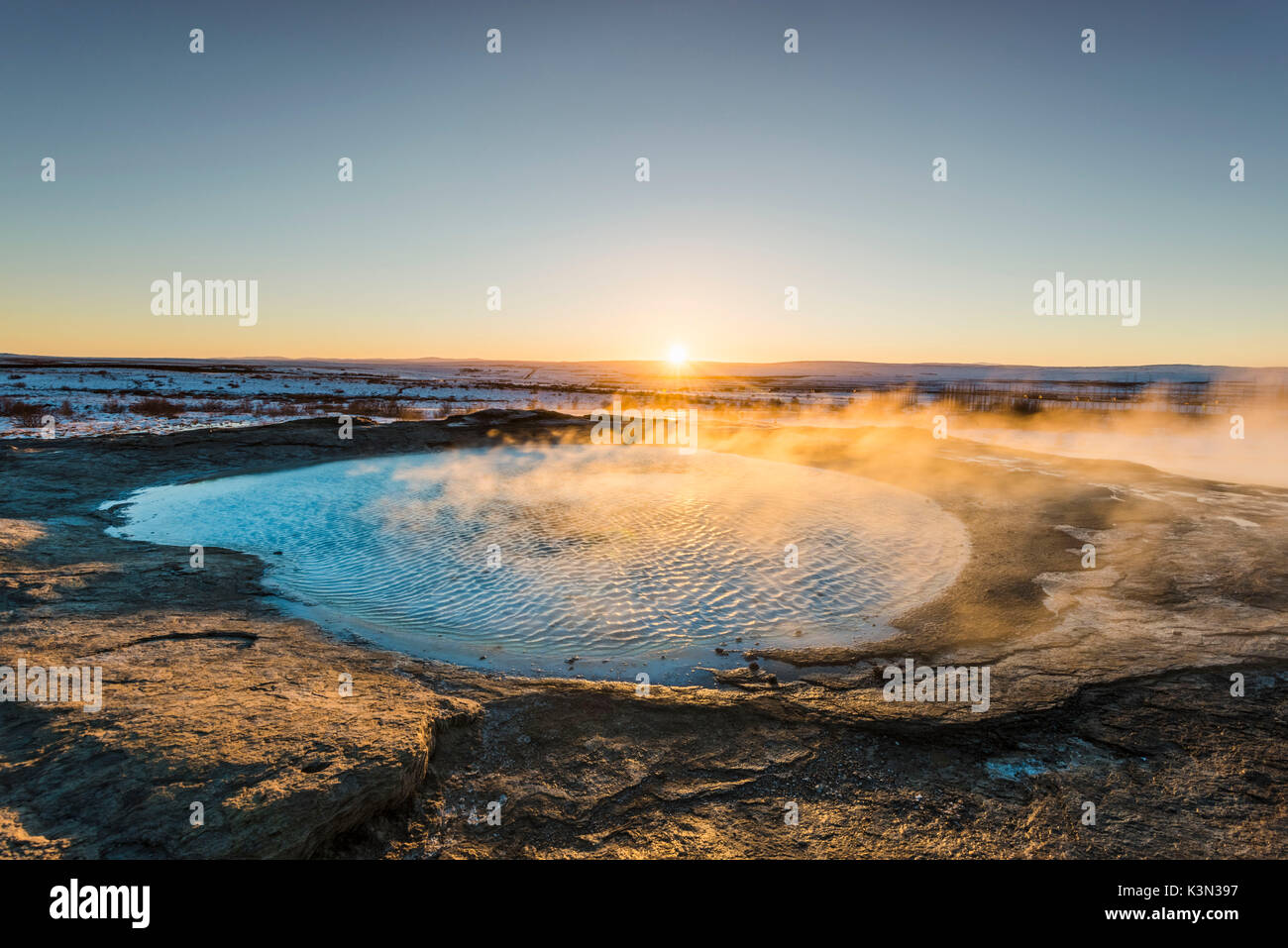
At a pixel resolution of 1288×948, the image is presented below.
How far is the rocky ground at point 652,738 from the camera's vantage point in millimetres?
3707

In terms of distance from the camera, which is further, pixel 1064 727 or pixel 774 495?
pixel 774 495

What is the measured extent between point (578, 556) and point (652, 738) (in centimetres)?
600

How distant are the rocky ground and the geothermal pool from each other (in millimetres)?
783

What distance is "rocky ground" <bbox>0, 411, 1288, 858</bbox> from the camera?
12.2ft

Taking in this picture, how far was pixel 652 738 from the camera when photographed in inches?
201

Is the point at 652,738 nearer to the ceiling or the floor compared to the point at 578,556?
nearer to the floor

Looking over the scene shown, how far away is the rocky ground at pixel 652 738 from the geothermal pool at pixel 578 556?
783 millimetres

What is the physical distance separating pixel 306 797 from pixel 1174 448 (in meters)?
32.7

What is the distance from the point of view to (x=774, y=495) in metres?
16.3
